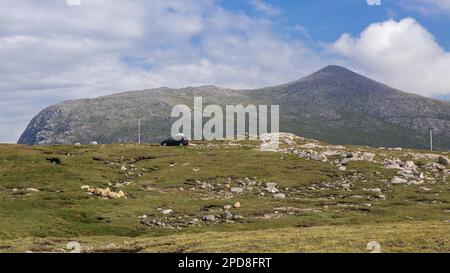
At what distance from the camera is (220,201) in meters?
78.6

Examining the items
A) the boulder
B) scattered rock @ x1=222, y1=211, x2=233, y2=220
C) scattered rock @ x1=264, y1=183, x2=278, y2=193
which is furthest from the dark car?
scattered rock @ x1=222, y1=211, x2=233, y2=220

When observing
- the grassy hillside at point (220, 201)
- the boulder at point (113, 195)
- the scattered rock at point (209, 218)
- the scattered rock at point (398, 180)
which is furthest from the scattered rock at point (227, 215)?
the scattered rock at point (398, 180)

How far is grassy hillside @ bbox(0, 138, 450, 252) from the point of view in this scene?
154 feet

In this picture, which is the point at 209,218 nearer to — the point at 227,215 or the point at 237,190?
the point at 227,215

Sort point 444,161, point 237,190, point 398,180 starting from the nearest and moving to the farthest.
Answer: point 237,190
point 398,180
point 444,161

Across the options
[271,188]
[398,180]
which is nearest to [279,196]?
[271,188]

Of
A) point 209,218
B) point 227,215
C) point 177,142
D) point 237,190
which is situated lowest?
point 209,218

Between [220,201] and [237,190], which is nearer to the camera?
[220,201]

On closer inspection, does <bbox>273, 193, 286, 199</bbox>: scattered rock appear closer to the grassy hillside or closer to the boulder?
the grassy hillside

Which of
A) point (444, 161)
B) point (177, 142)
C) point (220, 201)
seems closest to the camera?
point (220, 201)

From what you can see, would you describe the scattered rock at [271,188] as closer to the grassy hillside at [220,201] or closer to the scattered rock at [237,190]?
the grassy hillside at [220,201]

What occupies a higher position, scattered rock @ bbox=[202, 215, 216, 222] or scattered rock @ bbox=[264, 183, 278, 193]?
scattered rock @ bbox=[264, 183, 278, 193]
